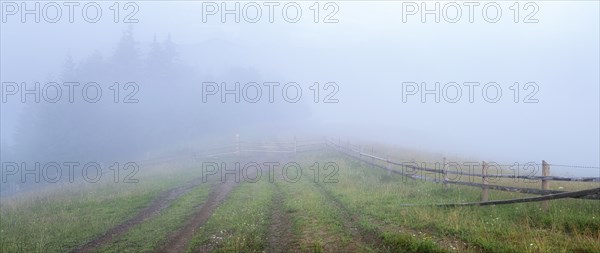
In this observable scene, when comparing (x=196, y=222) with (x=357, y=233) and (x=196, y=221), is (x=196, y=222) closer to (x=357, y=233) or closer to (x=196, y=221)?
(x=196, y=221)

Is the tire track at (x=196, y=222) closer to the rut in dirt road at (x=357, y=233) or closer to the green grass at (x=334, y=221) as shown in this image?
the green grass at (x=334, y=221)

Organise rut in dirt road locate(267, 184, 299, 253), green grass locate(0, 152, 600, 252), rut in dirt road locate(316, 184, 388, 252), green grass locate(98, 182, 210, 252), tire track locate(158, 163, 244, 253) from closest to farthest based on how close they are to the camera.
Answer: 1. green grass locate(0, 152, 600, 252)
2. rut in dirt road locate(316, 184, 388, 252)
3. rut in dirt road locate(267, 184, 299, 253)
4. tire track locate(158, 163, 244, 253)
5. green grass locate(98, 182, 210, 252)

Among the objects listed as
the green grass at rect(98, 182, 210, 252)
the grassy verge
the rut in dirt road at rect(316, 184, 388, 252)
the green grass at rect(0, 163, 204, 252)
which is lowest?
the green grass at rect(0, 163, 204, 252)

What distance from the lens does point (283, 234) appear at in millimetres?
10266

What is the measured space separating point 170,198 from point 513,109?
142976 mm

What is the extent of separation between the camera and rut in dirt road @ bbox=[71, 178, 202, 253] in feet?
34.6

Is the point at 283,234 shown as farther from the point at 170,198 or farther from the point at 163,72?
the point at 163,72

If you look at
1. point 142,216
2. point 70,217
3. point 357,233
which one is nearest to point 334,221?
point 357,233

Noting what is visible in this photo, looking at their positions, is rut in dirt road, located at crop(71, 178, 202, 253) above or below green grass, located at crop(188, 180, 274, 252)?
below

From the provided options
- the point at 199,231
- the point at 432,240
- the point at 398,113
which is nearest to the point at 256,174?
the point at 199,231

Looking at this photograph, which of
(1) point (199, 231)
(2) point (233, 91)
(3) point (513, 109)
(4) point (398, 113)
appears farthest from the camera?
(4) point (398, 113)

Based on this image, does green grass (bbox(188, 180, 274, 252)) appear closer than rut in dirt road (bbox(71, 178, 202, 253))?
Yes

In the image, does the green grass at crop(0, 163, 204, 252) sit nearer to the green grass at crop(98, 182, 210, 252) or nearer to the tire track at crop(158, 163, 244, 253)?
the green grass at crop(98, 182, 210, 252)

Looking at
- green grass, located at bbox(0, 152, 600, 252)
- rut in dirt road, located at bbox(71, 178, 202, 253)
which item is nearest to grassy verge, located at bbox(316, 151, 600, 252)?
green grass, located at bbox(0, 152, 600, 252)
